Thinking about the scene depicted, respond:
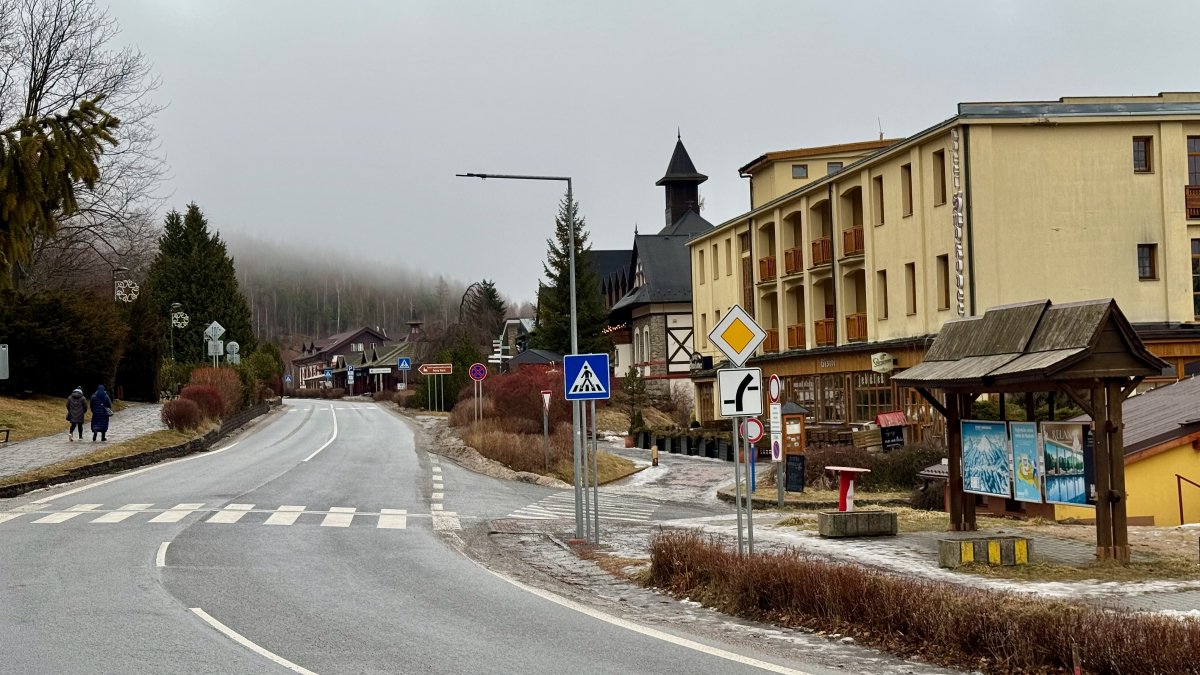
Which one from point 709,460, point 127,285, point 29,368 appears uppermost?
point 127,285

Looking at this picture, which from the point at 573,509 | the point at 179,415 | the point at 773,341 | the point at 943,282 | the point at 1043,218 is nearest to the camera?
the point at 573,509

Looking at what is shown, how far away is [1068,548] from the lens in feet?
47.9

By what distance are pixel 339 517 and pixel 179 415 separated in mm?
22018

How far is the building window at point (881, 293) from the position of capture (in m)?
40.7

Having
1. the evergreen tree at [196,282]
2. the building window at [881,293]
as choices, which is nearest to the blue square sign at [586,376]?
the building window at [881,293]

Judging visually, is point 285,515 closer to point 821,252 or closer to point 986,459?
point 986,459

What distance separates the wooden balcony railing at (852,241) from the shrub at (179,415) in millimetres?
23688

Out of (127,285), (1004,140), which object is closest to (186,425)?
(127,285)

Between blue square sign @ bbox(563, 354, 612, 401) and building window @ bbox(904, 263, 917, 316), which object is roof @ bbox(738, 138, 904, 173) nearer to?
building window @ bbox(904, 263, 917, 316)

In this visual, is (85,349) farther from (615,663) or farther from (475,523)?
(615,663)

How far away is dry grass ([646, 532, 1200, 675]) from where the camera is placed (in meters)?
7.57

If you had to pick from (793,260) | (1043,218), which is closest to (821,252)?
(793,260)

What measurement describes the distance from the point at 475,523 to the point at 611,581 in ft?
24.3

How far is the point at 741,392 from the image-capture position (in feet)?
43.8
